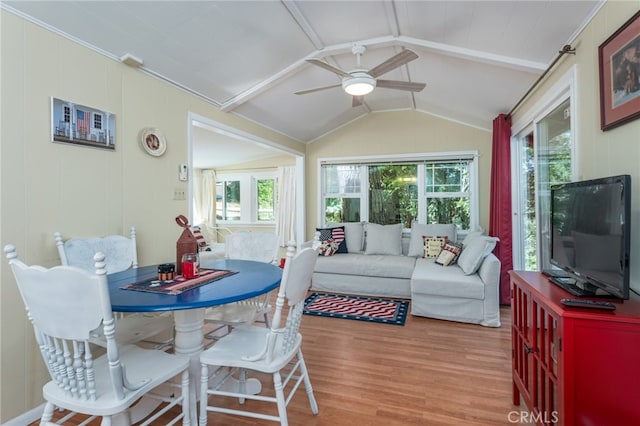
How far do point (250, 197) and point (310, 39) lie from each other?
14.0 feet

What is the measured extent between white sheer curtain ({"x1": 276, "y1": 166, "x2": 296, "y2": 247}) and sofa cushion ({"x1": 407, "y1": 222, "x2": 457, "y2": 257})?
95.9 inches

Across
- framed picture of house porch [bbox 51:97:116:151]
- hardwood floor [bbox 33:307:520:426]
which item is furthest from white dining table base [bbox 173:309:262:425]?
framed picture of house porch [bbox 51:97:116:151]

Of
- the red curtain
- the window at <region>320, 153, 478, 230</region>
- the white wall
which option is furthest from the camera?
the window at <region>320, 153, 478, 230</region>

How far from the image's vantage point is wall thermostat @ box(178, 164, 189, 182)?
114 inches

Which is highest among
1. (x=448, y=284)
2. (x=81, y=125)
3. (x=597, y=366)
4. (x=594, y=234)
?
(x=81, y=125)

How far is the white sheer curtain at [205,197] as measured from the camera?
6.80 metres

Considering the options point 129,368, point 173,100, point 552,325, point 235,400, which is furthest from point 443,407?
point 173,100

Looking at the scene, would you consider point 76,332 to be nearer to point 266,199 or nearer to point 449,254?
point 449,254

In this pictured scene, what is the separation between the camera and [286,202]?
6.15m

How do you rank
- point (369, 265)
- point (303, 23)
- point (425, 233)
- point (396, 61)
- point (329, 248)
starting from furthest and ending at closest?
point (329, 248) → point (425, 233) → point (369, 265) → point (303, 23) → point (396, 61)

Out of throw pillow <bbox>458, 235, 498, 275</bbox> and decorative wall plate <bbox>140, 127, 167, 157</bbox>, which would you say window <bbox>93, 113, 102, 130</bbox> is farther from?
throw pillow <bbox>458, 235, 498, 275</bbox>

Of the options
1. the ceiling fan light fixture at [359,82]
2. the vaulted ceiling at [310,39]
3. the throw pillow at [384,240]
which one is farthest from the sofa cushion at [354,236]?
the ceiling fan light fixture at [359,82]

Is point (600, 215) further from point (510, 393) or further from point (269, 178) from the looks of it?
point (269, 178)

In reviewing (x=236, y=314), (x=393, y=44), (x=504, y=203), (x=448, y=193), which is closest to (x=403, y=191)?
(x=448, y=193)
